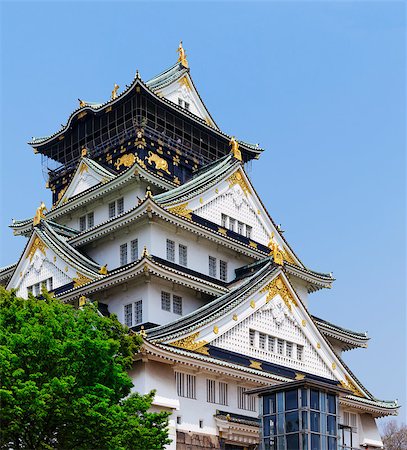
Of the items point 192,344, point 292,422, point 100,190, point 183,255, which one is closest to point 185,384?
point 192,344

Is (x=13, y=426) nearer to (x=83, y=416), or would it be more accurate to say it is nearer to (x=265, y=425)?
(x=83, y=416)

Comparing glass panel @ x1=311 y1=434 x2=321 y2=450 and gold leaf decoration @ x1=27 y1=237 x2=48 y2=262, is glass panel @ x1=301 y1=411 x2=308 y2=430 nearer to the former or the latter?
glass panel @ x1=311 y1=434 x2=321 y2=450

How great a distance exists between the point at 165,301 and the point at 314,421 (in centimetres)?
1132

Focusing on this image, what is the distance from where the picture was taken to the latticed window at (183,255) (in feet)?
136

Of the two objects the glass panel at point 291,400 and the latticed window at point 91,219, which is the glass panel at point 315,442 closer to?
the glass panel at point 291,400

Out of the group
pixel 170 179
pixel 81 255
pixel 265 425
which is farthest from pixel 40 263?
pixel 265 425

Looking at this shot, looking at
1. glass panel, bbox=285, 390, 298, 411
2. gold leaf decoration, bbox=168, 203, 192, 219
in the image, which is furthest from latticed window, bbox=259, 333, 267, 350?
glass panel, bbox=285, 390, 298, 411

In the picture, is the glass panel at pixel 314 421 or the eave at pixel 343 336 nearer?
the glass panel at pixel 314 421

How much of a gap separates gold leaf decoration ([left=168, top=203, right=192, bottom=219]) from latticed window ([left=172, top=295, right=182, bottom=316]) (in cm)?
440

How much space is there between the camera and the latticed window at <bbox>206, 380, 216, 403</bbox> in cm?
3550

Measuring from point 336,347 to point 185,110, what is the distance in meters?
17.6

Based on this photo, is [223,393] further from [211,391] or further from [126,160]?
[126,160]

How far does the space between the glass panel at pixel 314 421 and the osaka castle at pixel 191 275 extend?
7 cm

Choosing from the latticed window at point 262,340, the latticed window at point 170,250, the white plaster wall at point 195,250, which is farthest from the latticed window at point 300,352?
the latticed window at point 170,250
